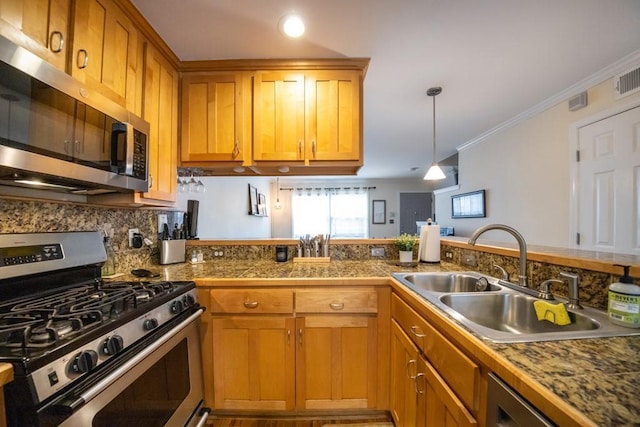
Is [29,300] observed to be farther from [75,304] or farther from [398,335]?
[398,335]

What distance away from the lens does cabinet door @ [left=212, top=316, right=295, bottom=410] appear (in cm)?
146

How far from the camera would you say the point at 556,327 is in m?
0.95

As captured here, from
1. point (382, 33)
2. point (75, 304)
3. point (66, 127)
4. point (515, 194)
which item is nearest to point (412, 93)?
point (382, 33)

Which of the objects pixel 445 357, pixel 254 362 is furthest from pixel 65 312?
pixel 445 357

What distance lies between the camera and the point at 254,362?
146 cm

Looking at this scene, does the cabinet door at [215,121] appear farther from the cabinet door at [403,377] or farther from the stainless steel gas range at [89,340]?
the cabinet door at [403,377]

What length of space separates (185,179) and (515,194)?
3.66 meters

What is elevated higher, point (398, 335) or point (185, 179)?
point (185, 179)

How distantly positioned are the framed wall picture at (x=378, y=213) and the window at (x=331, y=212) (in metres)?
0.17

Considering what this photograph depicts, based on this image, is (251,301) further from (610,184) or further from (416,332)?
(610,184)

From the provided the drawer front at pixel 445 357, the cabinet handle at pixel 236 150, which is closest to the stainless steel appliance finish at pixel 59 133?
the cabinet handle at pixel 236 150

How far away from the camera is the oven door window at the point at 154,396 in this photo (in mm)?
857

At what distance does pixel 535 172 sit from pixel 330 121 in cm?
259

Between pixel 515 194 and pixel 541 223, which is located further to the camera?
pixel 515 194
